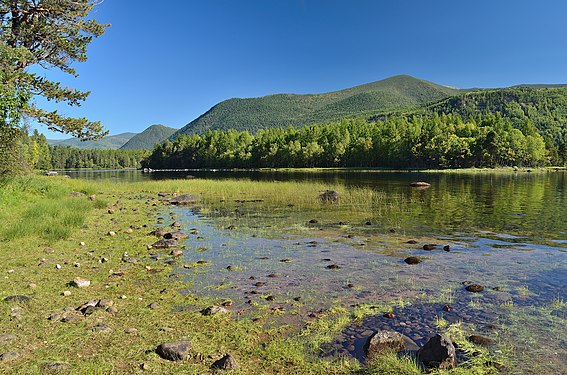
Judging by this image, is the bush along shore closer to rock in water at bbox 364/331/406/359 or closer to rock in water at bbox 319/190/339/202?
rock in water at bbox 364/331/406/359

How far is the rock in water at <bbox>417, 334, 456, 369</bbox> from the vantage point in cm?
755

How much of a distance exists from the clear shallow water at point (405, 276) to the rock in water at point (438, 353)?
96cm

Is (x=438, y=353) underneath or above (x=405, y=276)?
above

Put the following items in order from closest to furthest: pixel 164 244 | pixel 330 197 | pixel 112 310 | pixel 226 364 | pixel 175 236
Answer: pixel 226 364 < pixel 112 310 < pixel 164 244 < pixel 175 236 < pixel 330 197

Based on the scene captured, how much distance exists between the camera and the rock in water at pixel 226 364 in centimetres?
729

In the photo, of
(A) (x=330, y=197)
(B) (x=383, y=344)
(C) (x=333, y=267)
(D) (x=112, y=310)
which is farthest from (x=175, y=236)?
(A) (x=330, y=197)

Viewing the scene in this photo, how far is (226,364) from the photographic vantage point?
7.33 meters

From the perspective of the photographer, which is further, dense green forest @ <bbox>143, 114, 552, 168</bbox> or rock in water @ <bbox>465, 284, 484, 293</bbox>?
dense green forest @ <bbox>143, 114, 552, 168</bbox>

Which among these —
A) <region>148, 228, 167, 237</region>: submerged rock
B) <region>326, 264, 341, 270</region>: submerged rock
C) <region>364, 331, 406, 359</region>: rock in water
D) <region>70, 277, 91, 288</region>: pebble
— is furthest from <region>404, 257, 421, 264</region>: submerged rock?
<region>148, 228, 167, 237</region>: submerged rock

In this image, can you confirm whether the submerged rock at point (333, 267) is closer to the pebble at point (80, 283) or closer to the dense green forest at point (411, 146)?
the pebble at point (80, 283)

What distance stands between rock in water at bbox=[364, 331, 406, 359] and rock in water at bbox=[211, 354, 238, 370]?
2.95 m

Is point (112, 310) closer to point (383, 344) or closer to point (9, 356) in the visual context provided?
point (9, 356)

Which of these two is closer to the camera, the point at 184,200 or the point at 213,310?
the point at 213,310

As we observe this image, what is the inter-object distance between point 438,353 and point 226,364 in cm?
448
